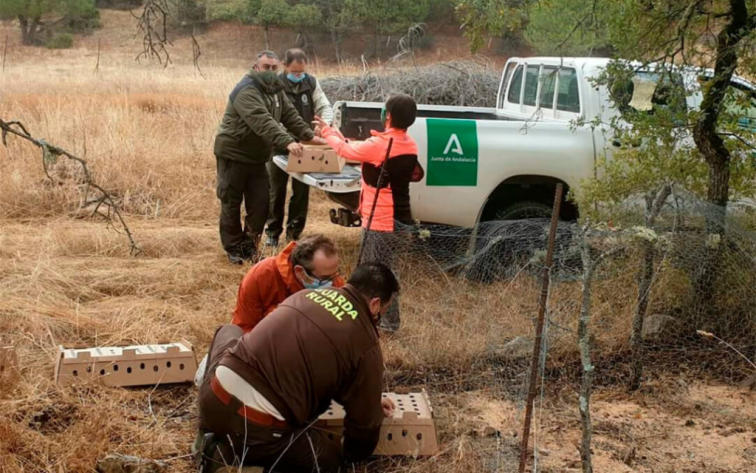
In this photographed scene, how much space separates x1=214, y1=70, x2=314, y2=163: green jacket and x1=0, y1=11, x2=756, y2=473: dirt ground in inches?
41.6

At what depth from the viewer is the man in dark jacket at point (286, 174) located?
8.31 meters

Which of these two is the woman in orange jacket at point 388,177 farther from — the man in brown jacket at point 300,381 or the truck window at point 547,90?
the truck window at point 547,90

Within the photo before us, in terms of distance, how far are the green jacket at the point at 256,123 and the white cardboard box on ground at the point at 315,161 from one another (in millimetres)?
158

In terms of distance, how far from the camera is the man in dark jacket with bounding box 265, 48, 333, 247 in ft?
27.3

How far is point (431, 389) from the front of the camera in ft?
17.3

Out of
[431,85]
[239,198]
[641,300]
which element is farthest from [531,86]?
[431,85]

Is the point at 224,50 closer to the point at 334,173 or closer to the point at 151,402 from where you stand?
the point at 334,173

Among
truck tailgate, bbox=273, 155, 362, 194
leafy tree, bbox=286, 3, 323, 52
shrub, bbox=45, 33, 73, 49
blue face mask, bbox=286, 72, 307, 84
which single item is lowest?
truck tailgate, bbox=273, 155, 362, 194

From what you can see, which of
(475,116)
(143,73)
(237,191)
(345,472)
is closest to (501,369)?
(345,472)

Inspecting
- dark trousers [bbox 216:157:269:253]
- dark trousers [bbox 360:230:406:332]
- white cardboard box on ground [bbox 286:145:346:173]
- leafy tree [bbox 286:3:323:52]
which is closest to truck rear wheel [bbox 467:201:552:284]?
dark trousers [bbox 360:230:406:332]

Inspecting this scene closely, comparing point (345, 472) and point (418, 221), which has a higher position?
point (418, 221)

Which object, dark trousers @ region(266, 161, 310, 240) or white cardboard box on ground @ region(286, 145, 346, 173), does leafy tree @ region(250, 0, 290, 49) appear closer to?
white cardboard box on ground @ region(286, 145, 346, 173)

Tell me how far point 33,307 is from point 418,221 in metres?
2.96

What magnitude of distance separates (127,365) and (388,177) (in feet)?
6.96
